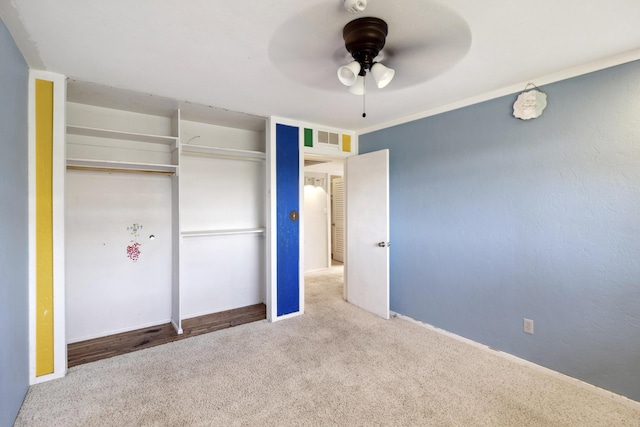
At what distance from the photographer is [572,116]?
222 centimetres

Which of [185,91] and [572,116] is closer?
[572,116]

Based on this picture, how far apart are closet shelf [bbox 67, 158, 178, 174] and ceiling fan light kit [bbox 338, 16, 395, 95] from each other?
2.14m

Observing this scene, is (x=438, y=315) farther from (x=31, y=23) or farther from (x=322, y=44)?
(x=31, y=23)

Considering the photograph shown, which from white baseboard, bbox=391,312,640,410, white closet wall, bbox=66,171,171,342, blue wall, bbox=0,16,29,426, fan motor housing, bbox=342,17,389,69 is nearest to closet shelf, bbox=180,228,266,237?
white closet wall, bbox=66,171,171,342

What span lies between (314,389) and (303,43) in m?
2.37

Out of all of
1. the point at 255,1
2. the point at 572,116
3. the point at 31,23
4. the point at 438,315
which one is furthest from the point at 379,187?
the point at 31,23

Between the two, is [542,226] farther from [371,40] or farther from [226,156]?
[226,156]

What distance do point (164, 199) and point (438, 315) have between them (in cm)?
327

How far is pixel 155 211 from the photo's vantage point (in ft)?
10.8

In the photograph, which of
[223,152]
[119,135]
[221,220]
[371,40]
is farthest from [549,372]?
[119,135]

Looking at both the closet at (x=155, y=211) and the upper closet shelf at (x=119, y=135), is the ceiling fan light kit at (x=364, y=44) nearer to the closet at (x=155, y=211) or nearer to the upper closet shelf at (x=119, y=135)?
the closet at (x=155, y=211)

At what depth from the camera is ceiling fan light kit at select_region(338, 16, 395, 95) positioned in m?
1.58

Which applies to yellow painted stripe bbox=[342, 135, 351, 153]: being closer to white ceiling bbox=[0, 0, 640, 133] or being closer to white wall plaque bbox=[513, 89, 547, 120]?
white ceiling bbox=[0, 0, 640, 133]

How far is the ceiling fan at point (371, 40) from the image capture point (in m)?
1.53
